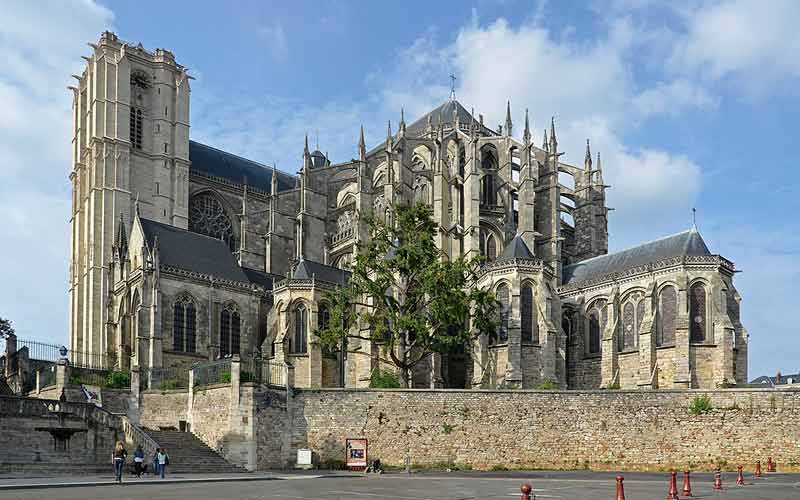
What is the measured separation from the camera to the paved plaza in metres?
20.9

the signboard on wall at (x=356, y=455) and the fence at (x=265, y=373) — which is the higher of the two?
the fence at (x=265, y=373)

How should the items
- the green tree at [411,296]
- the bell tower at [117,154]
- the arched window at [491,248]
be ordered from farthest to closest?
the bell tower at [117,154]
the arched window at [491,248]
the green tree at [411,296]

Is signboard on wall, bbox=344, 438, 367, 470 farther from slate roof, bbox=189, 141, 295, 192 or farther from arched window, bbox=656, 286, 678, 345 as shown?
slate roof, bbox=189, 141, 295, 192

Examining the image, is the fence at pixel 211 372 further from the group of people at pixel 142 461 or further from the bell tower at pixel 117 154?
the bell tower at pixel 117 154

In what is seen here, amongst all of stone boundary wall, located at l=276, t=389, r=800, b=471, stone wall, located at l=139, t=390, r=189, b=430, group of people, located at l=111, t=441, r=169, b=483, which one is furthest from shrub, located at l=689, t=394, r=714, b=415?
stone wall, located at l=139, t=390, r=189, b=430

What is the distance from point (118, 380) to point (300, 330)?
10.1 m

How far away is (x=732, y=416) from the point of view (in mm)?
35375

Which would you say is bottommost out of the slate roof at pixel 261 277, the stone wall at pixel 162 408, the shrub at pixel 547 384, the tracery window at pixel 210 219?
the stone wall at pixel 162 408

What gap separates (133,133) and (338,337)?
1162 inches

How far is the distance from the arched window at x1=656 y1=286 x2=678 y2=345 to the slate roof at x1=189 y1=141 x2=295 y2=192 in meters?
31.1

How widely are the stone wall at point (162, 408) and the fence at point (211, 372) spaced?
100cm

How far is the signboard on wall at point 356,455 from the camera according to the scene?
34031 millimetres

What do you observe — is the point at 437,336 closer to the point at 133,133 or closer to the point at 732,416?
the point at 732,416

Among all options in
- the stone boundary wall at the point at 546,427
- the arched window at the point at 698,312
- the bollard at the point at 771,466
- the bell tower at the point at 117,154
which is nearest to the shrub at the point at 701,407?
the stone boundary wall at the point at 546,427
